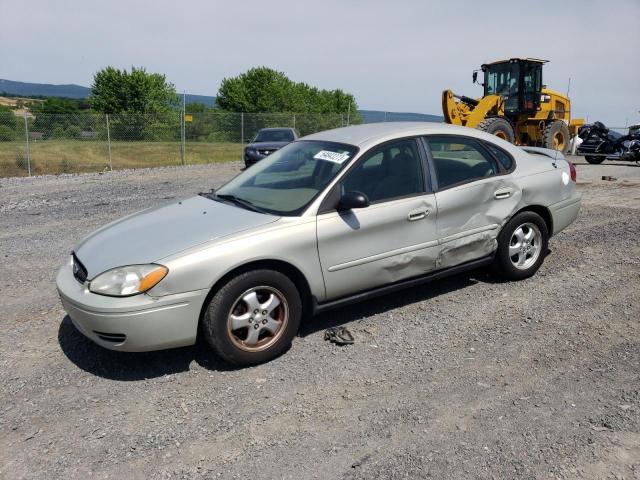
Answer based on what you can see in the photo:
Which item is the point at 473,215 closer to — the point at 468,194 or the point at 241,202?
the point at 468,194

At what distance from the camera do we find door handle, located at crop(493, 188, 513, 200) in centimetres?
487

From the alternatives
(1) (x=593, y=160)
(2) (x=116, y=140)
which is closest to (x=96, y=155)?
(2) (x=116, y=140)

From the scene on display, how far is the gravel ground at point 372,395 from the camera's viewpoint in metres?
2.80

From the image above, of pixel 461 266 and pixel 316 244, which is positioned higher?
pixel 316 244

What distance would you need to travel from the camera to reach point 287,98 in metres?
55.6

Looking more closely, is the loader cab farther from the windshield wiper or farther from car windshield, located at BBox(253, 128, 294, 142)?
the windshield wiper

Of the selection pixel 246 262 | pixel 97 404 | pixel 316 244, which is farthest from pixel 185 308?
pixel 316 244

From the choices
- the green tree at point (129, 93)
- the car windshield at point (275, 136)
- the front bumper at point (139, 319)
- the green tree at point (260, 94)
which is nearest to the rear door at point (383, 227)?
the front bumper at point (139, 319)

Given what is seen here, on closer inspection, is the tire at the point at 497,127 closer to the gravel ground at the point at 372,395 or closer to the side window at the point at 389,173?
the gravel ground at the point at 372,395

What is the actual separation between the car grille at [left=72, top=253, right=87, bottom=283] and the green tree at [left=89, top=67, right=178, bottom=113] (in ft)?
139

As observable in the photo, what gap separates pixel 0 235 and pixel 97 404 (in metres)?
5.53

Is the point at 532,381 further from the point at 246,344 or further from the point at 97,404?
the point at 97,404

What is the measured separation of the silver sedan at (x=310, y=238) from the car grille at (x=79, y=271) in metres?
0.02

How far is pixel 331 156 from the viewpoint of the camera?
4.41m
